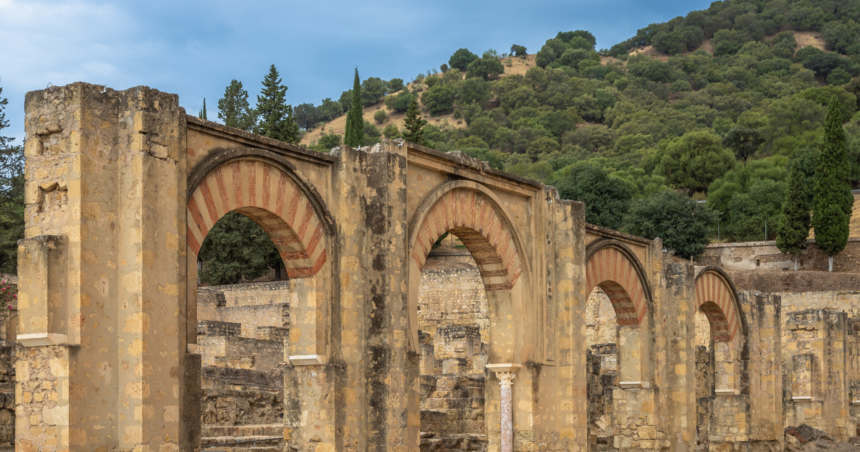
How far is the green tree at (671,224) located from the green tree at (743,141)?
19.5 meters

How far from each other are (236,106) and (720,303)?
30828mm

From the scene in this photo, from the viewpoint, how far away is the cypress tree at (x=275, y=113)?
33719 millimetres

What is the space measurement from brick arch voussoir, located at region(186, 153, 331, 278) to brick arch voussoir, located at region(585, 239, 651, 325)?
5331mm

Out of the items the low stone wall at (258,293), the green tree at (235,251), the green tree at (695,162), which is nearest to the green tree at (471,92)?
the green tree at (695,162)

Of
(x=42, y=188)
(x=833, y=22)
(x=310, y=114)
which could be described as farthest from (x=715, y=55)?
(x=42, y=188)

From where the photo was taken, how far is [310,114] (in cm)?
9331

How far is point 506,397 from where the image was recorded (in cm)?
1119

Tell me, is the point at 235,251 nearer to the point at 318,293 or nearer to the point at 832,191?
the point at 832,191

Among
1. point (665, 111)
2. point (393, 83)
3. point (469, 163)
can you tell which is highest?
point (393, 83)

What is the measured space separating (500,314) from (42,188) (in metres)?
6.13

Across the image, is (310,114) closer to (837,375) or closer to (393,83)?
(393,83)

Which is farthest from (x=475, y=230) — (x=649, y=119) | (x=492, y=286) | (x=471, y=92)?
(x=471, y=92)

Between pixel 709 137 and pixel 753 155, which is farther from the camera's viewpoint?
pixel 753 155

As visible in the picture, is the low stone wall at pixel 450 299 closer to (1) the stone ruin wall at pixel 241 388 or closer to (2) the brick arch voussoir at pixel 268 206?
(1) the stone ruin wall at pixel 241 388
